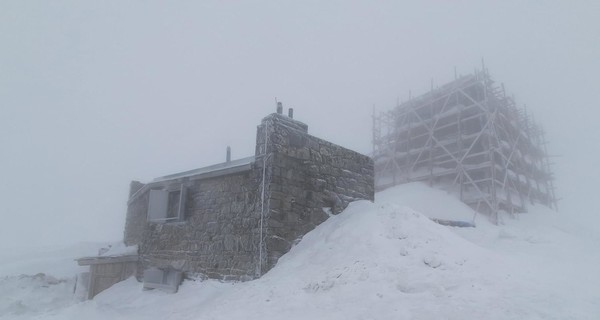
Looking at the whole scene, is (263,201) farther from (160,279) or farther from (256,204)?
(160,279)

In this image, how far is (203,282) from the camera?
903 centimetres

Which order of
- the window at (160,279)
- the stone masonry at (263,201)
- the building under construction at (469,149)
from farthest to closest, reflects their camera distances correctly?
1. the building under construction at (469,149)
2. the window at (160,279)
3. the stone masonry at (263,201)

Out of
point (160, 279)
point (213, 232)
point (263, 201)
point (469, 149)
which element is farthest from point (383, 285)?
point (469, 149)

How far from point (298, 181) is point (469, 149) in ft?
74.0

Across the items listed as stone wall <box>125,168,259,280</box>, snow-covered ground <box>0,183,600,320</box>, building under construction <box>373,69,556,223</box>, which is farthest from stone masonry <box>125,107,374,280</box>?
building under construction <box>373,69,556,223</box>

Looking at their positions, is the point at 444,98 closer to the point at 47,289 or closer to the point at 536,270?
the point at 536,270

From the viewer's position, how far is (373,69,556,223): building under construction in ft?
89.8

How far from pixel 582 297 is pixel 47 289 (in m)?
15.9

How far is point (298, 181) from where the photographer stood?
29.1 feet

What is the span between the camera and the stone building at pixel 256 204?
827 centimetres

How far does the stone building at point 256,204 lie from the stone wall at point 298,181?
22mm

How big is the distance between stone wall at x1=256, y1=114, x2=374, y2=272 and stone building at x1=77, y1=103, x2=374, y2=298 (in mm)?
22

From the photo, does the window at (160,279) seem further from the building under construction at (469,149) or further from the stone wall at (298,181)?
the building under construction at (469,149)

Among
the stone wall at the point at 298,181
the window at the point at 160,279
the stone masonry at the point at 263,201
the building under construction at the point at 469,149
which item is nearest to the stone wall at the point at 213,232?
the stone masonry at the point at 263,201
